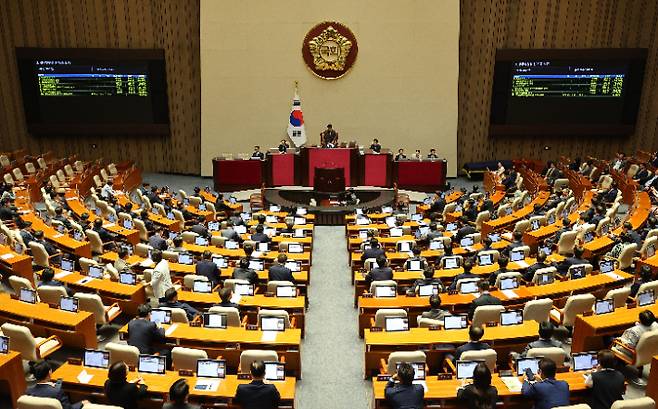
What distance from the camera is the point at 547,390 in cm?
597

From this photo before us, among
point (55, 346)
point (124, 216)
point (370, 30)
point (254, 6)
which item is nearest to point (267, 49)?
point (254, 6)

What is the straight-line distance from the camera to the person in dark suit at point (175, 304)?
27.3ft

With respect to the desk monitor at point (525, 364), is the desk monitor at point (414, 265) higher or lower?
lower

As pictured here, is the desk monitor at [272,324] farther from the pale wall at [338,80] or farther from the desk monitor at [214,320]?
the pale wall at [338,80]

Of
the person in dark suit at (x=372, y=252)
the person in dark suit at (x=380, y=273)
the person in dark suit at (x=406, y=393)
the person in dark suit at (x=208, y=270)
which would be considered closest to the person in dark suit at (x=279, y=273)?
the person in dark suit at (x=208, y=270)

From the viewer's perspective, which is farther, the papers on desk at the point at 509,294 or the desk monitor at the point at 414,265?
the desk monitor at the point at 414,265

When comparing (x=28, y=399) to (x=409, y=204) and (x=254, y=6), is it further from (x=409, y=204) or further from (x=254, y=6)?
(x=254, y=6)

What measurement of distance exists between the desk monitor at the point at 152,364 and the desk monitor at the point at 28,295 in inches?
118

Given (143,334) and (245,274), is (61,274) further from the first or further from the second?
(143,334)

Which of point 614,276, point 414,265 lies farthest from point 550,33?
point 414,265

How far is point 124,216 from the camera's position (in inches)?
550

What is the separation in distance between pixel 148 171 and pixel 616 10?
1935cm

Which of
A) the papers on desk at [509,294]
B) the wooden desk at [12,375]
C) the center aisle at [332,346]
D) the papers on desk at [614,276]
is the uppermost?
the papers on desk at [614,276]

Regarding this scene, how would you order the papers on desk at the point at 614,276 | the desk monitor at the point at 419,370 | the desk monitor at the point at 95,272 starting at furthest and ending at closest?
the desk monitor at the point at 95,272 < the papers on desk at the point at 614,276 < the desk monitor at the point at 419,370
